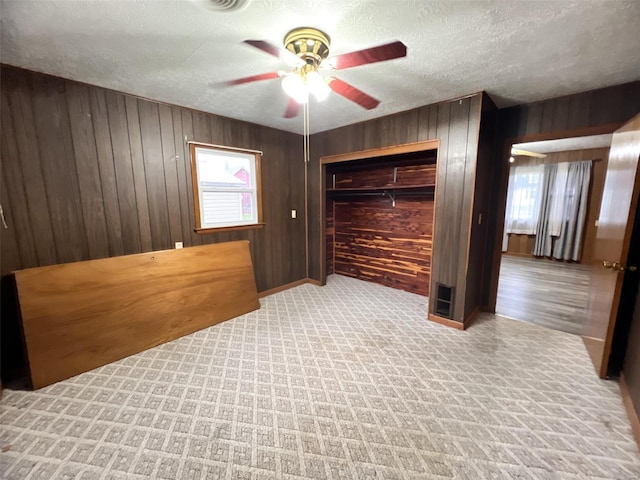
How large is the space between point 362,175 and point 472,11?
2.85 meters

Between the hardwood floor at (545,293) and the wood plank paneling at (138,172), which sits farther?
the hardwood floor at (545,293)

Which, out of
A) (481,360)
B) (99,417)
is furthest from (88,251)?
(481,360)

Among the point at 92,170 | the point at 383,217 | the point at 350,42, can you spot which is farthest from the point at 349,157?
the point at 92,170

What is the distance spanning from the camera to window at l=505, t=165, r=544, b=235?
6023mm

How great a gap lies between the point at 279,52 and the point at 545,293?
4.87 metres

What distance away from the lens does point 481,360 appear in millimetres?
2213

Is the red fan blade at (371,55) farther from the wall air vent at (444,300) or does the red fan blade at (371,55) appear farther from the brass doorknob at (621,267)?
the wall air vent at (444,300)

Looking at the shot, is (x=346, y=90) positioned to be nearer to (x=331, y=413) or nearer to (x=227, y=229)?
(x=227, y=229)

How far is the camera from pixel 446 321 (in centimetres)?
284

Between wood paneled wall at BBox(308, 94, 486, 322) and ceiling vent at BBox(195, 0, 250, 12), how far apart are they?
223cm

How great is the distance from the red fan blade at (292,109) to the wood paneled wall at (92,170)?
2.42ft

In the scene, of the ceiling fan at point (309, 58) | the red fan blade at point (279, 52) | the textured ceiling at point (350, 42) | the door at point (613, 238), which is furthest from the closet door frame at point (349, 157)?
the red fan blade at point (279, 52)

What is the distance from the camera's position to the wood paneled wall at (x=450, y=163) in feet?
8.28

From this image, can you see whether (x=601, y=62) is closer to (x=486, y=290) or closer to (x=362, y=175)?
(x=486, y=290)
